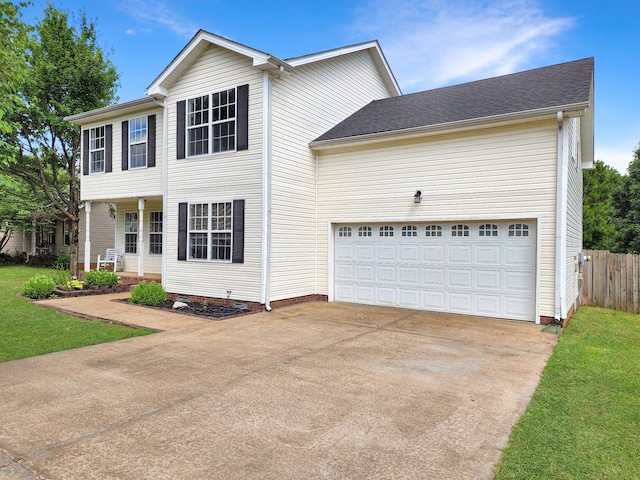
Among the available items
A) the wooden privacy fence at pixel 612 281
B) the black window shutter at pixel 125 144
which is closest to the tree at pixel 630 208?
the wooden privacy fence at pixel 612 281

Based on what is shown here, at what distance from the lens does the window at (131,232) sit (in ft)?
51.0

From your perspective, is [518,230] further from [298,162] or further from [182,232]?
[182,232]

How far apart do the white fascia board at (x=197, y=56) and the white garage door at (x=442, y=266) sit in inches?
178

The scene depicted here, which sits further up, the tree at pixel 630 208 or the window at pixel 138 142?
the window at pixel 138 142

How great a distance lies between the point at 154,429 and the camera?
139 inches

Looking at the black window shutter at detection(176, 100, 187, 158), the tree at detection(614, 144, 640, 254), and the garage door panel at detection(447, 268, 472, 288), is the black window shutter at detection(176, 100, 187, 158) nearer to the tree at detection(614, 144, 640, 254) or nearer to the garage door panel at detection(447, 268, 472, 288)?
the garage door panel at detection(447, 268, 472, 288)

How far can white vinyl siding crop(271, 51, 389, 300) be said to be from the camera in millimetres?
9930

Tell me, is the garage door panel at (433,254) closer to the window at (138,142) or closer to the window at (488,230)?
the window at (488,230)

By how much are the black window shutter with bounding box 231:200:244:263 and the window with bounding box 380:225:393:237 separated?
3.55 metres

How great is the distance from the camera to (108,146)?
1397 centimetres

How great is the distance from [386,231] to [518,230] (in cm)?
306

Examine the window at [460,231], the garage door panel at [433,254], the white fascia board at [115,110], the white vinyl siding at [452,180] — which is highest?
the white fascia board at [115,110]

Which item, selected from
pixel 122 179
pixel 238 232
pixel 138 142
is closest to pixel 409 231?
pixel 238 232

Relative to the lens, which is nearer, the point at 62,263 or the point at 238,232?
the point at 238,232
